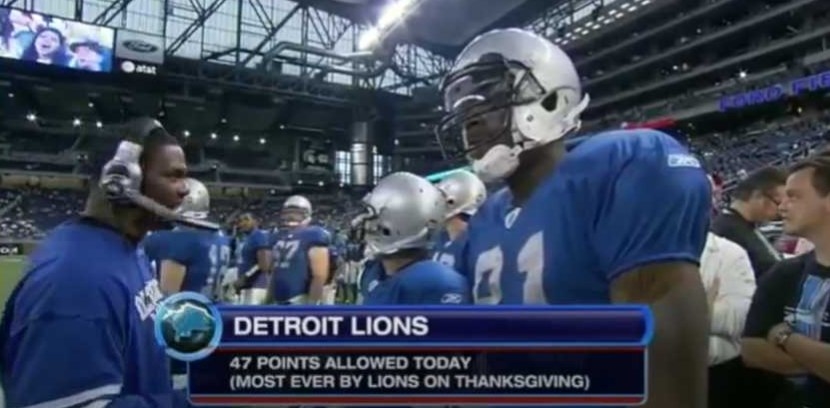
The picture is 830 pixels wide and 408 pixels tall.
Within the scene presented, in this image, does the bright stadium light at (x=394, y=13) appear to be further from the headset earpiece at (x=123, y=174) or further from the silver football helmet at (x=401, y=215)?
the headset earpiece at (x=123, y=174)

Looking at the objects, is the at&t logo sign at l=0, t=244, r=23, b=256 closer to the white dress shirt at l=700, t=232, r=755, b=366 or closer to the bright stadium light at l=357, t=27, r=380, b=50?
the white dress shirt at l=700, t=232, r=755, b=366

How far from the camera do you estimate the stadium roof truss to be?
28.4m

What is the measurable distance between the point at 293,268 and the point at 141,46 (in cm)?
2235

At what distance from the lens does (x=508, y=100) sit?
4.42ft

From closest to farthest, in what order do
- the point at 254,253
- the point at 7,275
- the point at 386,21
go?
the point at 254,253, the point at 7,275, the point at 386,21

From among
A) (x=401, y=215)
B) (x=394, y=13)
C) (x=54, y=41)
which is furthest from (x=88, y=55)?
(x=401, y=215)

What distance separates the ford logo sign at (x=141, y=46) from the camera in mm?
25578

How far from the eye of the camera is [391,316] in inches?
39.8

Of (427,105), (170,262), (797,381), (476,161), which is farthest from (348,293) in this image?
(427,105)

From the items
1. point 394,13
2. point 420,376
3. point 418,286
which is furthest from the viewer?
point 394,13

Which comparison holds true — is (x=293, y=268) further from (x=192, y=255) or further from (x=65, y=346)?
(x=65, y=346)

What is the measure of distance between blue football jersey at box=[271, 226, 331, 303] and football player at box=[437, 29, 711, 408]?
439cm

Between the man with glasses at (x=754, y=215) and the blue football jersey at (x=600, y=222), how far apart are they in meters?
2.04

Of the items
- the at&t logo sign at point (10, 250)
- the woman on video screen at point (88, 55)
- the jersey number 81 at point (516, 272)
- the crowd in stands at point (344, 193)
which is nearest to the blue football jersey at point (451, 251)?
the jersey number 81 at point (516, 272)
